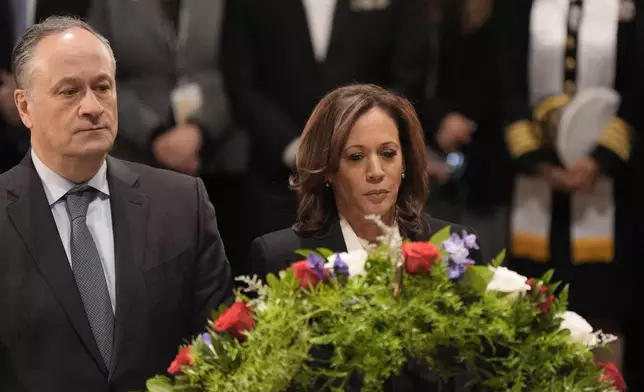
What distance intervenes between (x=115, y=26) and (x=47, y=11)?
0.74ft

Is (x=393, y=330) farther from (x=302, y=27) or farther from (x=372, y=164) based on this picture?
(x=302, y=27)

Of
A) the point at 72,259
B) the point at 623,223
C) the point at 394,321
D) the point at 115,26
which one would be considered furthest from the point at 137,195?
the point at 623,223

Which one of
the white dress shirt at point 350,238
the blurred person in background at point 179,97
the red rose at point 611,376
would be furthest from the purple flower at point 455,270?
the blurred person in background at point 179,97

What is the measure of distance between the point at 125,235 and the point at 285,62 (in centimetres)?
167

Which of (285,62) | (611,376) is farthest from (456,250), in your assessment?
(285,62)

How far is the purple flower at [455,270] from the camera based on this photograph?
1.77m

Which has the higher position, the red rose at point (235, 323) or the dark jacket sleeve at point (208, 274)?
the red rose at point (235, 323)

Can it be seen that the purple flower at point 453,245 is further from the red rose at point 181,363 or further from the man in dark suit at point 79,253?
the man in dark suit at point 79,253

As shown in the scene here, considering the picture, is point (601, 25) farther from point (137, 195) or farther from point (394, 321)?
point (394, 321)

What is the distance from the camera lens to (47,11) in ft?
12.4

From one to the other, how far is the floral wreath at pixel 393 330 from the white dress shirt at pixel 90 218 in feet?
1.64

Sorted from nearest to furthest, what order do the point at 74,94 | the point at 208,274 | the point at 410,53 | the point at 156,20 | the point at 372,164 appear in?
the point at 74,94
the point at 208,274
the point at 372,164
the point at 156,20
the point at 410,53

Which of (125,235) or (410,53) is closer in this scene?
(125,235)

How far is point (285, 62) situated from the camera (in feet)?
12.7
